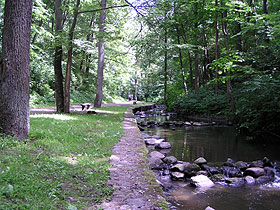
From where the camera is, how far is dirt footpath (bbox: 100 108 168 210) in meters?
2.66

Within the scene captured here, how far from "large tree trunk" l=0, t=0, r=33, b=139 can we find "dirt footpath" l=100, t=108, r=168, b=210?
2086 millimetres

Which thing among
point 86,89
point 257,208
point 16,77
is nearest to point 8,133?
point 16,77

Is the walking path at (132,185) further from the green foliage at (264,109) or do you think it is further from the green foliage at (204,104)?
the green foliage at (204,104)

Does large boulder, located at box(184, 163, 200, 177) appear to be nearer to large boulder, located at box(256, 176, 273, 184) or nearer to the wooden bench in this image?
large boulder, located at box(256, 176, 273, 184)

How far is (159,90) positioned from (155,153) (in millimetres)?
36356

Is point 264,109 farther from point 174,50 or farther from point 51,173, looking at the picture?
point 174,50

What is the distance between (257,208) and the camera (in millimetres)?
4117

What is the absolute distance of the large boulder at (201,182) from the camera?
5074 millimetres

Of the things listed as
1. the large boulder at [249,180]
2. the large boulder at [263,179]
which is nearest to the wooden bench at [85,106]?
the large boulder at [249,180]

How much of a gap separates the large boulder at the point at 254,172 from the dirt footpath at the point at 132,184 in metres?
2.76

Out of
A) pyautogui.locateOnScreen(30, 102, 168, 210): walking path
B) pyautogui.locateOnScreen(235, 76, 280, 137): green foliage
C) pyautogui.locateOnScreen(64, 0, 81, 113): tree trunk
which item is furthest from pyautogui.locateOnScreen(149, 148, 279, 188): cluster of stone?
pyautogui.locateOnScreen(64, 0, 81, 113): tree trunk

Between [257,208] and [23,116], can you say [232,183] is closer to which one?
[257,208]

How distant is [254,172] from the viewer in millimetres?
5766

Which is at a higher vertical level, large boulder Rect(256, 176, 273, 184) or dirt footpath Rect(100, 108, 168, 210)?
dirt footpath Rect(100, 108, 168, 210)
